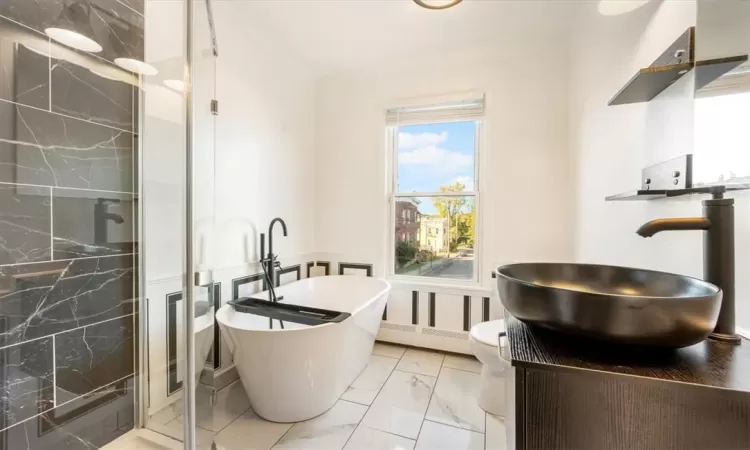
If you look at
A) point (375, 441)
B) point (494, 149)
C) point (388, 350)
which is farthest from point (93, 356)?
point (494, 149)

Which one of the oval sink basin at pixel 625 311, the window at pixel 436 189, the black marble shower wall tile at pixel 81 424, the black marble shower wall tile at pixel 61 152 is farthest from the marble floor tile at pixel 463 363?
the black marble shower wall tile at pixel 61 152

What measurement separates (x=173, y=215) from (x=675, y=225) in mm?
2186

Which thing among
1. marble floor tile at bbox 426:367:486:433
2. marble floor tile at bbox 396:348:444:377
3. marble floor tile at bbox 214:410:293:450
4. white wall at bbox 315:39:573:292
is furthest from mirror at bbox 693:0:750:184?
marble floor tile at bbox 214:410:293:450

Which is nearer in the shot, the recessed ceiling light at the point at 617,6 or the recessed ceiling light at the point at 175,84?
the recessed ceiling light at the point at 617,6

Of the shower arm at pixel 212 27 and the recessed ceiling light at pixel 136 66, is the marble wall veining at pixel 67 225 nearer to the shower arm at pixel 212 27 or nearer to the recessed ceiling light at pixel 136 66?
the recessed ceiling light at pixel 136 66

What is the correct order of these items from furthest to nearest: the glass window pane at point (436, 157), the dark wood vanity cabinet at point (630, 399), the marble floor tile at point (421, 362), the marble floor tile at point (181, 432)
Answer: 1. the glass window pane at point (436, 157)
2. the marble floor tile at point (421, 362)
3. the marble floor tile at point (181, 432)
4. the dark wood vanity cabinet at point (630, 399)

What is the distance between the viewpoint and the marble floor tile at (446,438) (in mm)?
1616

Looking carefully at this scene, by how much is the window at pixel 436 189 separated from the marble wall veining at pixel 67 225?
79.4 inches

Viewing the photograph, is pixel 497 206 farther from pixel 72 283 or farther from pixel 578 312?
pixel 72 283

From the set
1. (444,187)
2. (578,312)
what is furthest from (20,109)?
(444,187)

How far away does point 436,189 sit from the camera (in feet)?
9.36

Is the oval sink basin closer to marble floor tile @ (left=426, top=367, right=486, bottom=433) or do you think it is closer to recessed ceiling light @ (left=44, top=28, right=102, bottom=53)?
marble floor tile @ (left=426, top=367, right=486, bottom=433)

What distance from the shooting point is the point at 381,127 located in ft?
9.55

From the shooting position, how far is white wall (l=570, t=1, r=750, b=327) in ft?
3.44
